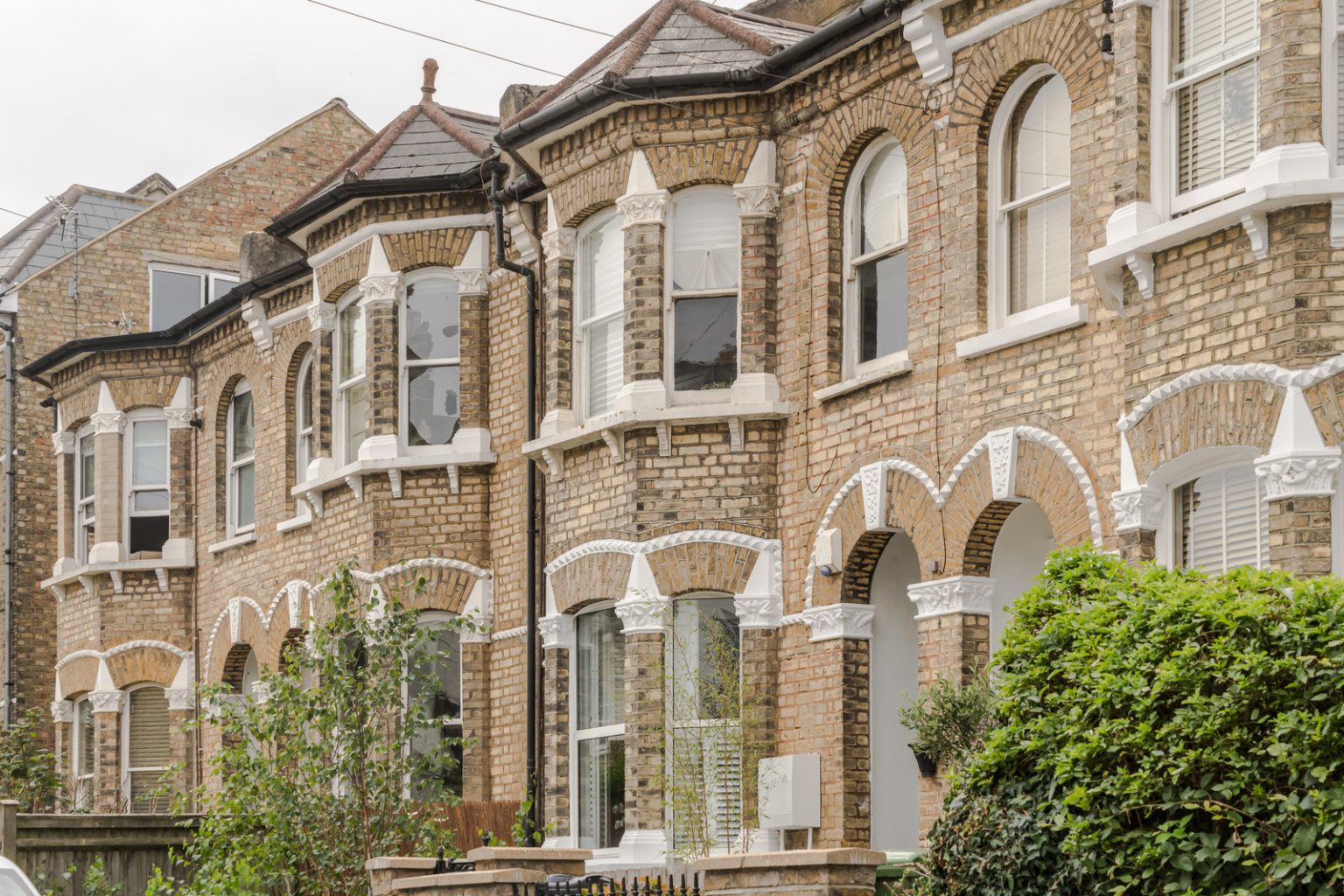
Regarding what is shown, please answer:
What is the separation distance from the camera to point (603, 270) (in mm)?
19375

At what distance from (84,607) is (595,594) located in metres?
12.2

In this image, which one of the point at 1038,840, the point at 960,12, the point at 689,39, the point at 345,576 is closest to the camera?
the point at 1038,840

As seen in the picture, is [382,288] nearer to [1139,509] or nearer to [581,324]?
[581,324]

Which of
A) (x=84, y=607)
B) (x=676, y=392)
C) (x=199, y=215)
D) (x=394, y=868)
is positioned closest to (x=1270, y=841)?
(x=394, y=868)

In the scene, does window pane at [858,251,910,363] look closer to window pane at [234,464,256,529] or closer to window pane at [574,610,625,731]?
window pane at [574,610,625,731]

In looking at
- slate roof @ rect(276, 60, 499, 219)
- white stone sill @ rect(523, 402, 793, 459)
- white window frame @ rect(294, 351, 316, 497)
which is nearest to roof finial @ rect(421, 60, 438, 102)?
slate roof @ rect(276, 60, 499, 219)

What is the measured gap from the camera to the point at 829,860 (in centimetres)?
1184

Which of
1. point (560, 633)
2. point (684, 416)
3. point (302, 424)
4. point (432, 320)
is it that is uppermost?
point (432, 320)

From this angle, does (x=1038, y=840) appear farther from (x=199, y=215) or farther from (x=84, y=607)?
(x=199, y=215)

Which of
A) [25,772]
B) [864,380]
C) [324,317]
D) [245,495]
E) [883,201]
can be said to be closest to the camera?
[864,380]

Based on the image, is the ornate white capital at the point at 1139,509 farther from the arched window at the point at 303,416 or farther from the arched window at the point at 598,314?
the arched window at the point at 303,416

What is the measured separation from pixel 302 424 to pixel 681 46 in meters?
8.13

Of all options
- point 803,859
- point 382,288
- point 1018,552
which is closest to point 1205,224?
point 1018,552

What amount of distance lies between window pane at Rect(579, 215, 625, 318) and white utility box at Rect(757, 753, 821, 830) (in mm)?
4595
